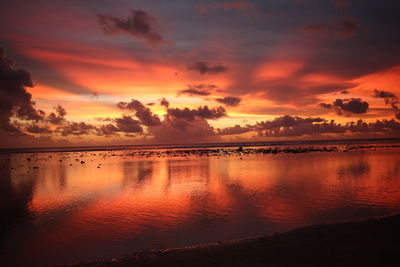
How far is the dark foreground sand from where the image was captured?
10.4 meters

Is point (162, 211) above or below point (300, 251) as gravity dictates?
below

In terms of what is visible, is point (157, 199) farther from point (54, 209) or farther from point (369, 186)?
point (369, 186)

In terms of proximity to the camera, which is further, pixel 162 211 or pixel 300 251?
pixel 162 211

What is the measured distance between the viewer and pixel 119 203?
896 inches

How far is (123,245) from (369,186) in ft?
73.6

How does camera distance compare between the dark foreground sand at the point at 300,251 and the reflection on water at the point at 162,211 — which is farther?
the reflection on water at the point at 162,211

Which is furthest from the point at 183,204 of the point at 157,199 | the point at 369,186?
the point at 369,186

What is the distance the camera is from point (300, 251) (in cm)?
1127

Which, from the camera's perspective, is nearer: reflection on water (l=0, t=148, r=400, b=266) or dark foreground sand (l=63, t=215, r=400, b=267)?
dark foreground sand (l=63, t=215, r=400, b=267)

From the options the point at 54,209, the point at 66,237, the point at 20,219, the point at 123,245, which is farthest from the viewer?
the point at 54,209

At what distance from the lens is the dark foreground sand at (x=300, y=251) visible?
408 inches

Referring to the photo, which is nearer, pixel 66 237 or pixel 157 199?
pixel 66 237

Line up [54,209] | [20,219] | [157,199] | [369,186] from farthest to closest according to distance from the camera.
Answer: [369,186], [157,199], [54,209], [20,219]

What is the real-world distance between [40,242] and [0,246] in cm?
165
